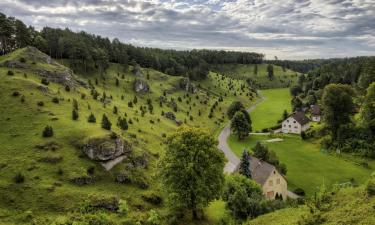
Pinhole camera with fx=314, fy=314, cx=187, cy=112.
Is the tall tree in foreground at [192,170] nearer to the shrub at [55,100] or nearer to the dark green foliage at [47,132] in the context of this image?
the dark green foliage at [47,132]

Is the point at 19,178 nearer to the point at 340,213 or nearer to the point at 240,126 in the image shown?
the point at 340,213

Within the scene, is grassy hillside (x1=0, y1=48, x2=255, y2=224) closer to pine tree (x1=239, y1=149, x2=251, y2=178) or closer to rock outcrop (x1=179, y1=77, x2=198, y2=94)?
pine tree (x1=239, y1=149, x2=251, y2=178)

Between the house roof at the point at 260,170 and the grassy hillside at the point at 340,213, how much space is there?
33.2 m

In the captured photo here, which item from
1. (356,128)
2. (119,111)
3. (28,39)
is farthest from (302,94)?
(28,39)

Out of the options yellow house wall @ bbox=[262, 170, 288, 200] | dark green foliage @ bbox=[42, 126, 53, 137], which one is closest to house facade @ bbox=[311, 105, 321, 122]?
yellow house wall @ bbox=[262, 170, 288, 200]

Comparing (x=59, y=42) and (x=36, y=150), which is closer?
(x=36, y=150)

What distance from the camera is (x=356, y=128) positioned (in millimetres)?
85562

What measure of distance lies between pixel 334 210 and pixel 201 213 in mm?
29743

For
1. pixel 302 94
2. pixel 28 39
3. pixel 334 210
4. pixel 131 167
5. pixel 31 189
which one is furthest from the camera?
pixel 302 94

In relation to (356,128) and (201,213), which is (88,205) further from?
(356,128)

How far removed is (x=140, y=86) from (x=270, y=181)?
248 feet

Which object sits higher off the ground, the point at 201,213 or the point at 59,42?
the point at 59,42

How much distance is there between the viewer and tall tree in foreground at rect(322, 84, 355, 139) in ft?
281

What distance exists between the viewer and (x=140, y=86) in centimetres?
12256
